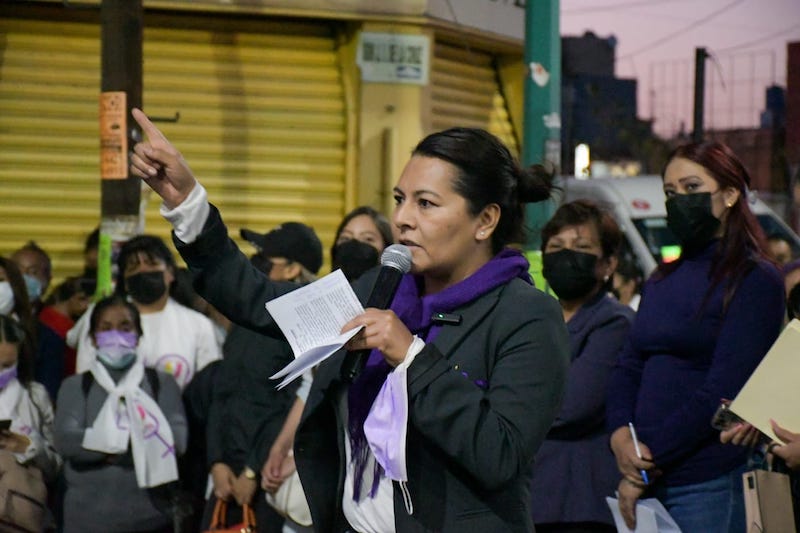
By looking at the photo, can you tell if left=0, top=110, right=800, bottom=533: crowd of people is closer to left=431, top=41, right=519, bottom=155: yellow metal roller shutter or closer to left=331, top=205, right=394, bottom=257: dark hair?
left=331, top=205, right=394, bottom=257: dark hair

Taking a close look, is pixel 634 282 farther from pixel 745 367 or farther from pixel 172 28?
pixel 745 367

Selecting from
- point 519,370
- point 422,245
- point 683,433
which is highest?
point 422,245

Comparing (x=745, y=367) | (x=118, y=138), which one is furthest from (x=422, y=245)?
(x=118, y=138)

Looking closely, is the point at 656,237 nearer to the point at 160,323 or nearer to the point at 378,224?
the point at 378,224

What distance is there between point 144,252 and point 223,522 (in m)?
1.96

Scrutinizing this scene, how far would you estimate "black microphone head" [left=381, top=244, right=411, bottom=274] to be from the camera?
144 inches

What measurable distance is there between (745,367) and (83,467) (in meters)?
3.75

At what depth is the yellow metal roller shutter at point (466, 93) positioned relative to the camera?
14.2 meters

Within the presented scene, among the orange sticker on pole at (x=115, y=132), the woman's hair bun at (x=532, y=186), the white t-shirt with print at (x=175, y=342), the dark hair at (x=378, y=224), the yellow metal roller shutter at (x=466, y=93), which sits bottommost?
the white t-shirt with print at (x=175, y=342)

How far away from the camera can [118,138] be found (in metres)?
9.15

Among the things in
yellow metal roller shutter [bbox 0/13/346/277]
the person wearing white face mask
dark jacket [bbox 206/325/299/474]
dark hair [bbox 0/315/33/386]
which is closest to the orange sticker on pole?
the person wearing white face mask

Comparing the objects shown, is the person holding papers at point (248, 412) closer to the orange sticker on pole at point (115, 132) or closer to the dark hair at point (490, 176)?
the orange sticker on pole at point (115, 132)

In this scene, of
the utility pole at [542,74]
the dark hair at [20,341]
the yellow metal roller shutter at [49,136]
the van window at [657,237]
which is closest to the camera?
the dark hair at [20,341]

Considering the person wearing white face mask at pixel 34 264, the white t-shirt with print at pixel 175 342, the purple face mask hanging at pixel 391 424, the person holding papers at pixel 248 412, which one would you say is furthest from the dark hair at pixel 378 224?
the purple face mask hanging at pixel 391 424
